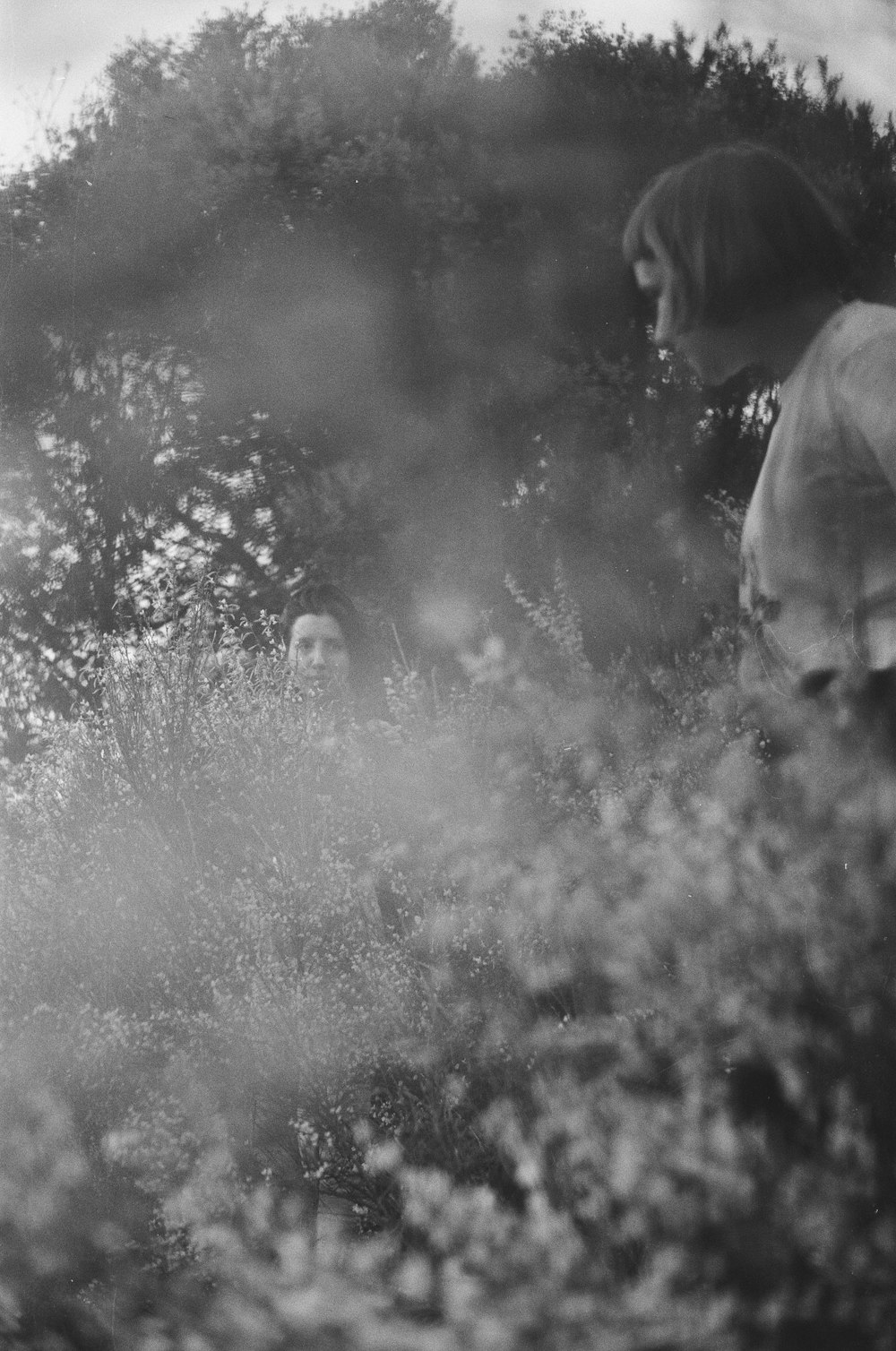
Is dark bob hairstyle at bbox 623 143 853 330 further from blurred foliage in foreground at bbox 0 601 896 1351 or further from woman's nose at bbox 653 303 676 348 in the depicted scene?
blurred foliage in foreground at bbox 0 601 896 1351

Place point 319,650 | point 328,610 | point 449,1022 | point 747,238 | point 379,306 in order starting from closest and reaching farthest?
point 747,238
point 449,1022
point 319,650
point 328,610
point 379,306

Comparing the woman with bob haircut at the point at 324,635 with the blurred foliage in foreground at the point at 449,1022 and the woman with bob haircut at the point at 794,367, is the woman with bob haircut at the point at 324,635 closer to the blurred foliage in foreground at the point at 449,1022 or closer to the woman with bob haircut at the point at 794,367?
the blurred foliage in foreground at the point at 449,1022

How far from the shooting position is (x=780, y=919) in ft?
6.88

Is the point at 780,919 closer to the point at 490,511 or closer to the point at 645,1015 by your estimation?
the point at 645,1015

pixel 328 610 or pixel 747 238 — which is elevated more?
pixel 328 610

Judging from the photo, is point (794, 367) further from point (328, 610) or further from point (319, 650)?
point (328, 610)

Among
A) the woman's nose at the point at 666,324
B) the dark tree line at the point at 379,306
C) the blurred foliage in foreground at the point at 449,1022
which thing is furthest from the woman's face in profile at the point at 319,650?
the woman's nose at the point at 666,324

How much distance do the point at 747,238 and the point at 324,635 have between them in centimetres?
313

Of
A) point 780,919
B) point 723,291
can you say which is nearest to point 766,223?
point 723,291

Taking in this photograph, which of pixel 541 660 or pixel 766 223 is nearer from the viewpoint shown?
pixel 766 223

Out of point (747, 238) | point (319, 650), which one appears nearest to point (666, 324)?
point (747, 238)

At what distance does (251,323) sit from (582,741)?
2.83 m

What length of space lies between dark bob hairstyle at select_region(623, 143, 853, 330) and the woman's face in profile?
278 centimetres

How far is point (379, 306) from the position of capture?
5.51m
